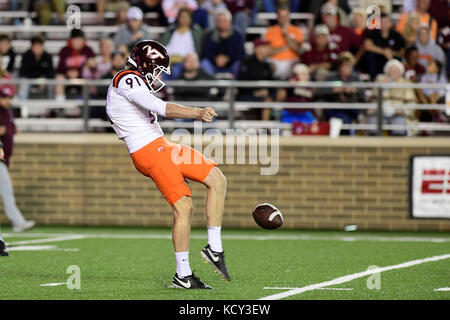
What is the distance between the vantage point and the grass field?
8.88 meters

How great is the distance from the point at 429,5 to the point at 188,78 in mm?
4697

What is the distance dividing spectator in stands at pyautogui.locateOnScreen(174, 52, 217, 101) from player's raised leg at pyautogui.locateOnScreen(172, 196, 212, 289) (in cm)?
715

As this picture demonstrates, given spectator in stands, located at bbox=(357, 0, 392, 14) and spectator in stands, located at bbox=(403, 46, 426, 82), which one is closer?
spectator in stands, located at bbox=(403, 46, 426, 82)

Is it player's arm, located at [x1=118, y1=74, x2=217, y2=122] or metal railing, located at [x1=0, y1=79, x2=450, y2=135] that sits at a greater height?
player's arm, located at [x1=118, y1=74, x2=217, y2=122]

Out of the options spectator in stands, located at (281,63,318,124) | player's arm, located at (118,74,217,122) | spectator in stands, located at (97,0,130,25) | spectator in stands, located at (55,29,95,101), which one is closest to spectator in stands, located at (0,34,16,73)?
spectator in stands, located at (55,29,95,101)

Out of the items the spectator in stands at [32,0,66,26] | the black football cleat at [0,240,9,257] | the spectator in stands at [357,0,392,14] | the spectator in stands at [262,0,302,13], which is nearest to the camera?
the black football cleat at [0,240,9,257]

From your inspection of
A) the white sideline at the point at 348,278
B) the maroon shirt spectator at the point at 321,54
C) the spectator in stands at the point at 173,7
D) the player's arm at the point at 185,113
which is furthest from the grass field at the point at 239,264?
the spectator in stands at the point at 173,7

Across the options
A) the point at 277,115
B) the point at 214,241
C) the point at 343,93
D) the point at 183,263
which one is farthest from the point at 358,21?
the point at 183,263

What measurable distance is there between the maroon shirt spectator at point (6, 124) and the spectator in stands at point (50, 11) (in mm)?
5411

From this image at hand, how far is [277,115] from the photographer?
650 inches

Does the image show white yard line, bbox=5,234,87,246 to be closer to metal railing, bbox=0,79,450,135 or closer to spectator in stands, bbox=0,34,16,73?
metal railing, bbox=0,79,450,135

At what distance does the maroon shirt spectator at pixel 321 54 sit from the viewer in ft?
→ 54.7

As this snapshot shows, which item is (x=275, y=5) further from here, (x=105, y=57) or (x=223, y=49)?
(x=105, y=57)
